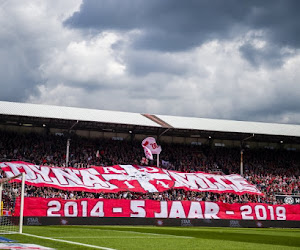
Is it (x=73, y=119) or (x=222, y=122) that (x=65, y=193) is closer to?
(x=73, y=119)

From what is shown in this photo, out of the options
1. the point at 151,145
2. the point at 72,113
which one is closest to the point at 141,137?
the point at 151,145

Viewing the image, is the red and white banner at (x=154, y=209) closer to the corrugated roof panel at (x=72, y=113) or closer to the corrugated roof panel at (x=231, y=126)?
the corrugated roof panel at (x=72, y=113)

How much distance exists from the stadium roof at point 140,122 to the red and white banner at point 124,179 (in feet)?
19.7

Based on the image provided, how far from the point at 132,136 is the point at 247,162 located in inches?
580

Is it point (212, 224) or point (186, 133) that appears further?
point (186, 133)

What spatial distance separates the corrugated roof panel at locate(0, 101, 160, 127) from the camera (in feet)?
164

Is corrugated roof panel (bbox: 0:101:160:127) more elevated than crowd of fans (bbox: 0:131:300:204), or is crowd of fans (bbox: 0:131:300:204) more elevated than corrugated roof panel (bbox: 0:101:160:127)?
corrugated roof panel (bbox: 0:101:160:127)

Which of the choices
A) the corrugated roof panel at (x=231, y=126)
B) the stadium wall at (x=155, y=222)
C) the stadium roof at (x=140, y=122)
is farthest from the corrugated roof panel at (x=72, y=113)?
the stadium wall at (x=155, y=222)

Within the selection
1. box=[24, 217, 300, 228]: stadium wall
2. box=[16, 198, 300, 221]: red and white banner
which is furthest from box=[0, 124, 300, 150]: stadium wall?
box=[24, 217, 300, 228]: stadium wall

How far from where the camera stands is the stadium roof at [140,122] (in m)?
50.4

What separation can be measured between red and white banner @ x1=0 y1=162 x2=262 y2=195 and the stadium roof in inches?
237

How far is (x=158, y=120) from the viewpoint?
56469 mm

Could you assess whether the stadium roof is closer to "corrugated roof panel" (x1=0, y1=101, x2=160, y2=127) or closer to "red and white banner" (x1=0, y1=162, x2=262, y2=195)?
"corrugated roof panel" (x1=0, y1=101, x2=160, y2=127)

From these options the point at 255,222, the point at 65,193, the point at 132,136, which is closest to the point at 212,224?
the point at 255,222
